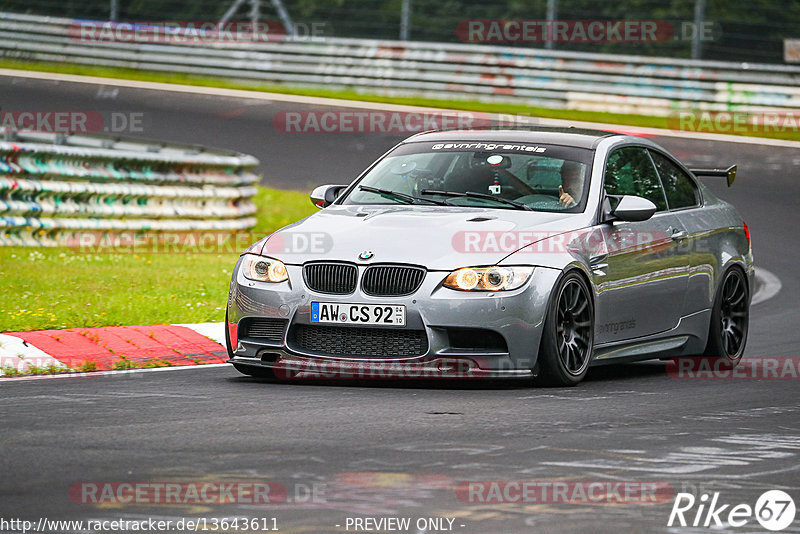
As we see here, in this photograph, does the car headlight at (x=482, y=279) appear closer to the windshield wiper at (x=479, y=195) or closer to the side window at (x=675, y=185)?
the windshield wiper at (x=479, y=195)

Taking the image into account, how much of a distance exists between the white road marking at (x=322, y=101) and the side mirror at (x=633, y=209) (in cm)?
1535

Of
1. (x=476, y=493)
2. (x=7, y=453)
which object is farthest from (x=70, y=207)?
(x=476, y=493)

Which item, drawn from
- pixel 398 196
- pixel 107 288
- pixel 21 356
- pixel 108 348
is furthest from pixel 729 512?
pixel 107 288

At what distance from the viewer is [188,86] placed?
30.3 metres

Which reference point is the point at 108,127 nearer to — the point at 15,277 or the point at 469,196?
the point at 15,277

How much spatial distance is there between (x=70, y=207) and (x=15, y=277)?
2756 mm

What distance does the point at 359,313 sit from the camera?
8406mm

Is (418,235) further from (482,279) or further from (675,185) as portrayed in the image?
(675,185)

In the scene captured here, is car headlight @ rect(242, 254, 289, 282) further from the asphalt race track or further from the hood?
the asphalt race track

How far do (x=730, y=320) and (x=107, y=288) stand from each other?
5.12 meters

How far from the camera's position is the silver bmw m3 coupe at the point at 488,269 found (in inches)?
331

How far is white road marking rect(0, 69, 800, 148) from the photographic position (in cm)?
2544

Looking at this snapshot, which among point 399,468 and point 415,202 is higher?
point 415,202

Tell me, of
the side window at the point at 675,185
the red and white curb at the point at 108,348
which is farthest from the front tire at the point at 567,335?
the red and white curb at the point at 108,348
